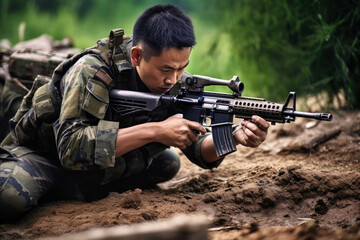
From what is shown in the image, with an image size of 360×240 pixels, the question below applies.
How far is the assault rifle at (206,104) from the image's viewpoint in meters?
3.06

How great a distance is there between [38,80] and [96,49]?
0.68 metres

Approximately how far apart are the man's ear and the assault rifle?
225 mm

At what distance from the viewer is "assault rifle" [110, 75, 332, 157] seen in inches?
121

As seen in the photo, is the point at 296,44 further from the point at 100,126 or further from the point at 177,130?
the point at 100,126

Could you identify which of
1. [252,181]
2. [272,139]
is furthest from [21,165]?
[272,139]

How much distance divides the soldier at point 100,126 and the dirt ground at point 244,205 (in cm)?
22

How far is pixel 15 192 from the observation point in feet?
10.3

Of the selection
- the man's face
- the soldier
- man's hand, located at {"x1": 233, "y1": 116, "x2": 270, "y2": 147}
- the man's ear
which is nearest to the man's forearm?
the soldier

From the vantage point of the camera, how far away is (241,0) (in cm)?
609

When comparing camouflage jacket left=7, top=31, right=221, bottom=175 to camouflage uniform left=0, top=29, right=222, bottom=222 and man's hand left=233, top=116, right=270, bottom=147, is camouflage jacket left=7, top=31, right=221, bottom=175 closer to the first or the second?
camouflage uniform left=0, top=29, right=222, bottom=222

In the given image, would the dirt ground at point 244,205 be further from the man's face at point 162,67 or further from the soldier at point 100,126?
the man's face at point 162,67

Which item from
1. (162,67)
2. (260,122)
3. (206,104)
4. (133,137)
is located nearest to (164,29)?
(162,67)

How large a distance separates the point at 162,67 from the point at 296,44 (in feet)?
9.80

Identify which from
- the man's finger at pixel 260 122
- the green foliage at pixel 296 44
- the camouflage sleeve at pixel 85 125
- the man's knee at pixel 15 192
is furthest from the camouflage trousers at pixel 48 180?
the green foliage at pixel 296 44
